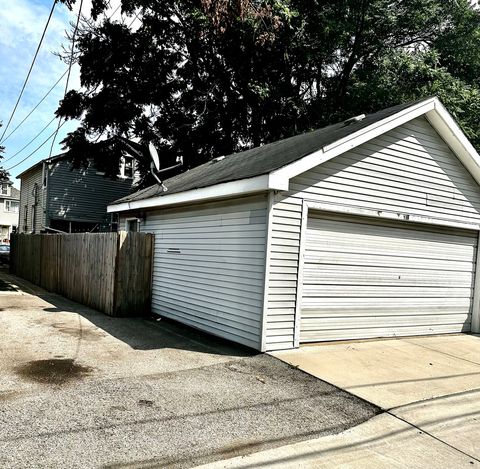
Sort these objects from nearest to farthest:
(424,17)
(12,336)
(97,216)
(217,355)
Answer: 1. (217,355)
2. (12,336)
3. (424,17)
4. (97,216)

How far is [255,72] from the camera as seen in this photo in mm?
19266

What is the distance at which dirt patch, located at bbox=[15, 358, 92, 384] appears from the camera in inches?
195

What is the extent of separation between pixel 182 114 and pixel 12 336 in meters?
15.6

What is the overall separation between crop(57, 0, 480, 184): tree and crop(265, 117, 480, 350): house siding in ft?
28.2

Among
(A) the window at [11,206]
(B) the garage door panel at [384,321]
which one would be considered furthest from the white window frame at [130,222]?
(A) the window at [11,206]

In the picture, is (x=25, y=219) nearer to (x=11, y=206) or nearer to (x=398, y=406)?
(x=11, y=206)

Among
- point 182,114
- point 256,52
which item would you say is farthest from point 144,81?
point 256,52

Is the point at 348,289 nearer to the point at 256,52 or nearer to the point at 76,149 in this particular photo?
the point at 256,52

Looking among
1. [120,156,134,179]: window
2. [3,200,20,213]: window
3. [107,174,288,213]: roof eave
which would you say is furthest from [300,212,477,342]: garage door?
[3,200,20,213]: window

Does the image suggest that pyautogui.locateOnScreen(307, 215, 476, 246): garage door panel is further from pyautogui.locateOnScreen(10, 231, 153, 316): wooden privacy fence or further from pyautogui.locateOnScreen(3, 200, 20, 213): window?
pyautogui.locateOnScreen(3, 200, 20, 213): window

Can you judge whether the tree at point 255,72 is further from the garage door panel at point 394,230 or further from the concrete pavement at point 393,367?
the concrete pavement at point 393,367

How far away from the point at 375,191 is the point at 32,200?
23.4 m

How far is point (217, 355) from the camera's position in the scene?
6305 millimetres

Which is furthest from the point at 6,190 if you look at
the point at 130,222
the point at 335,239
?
the point at 335,239
